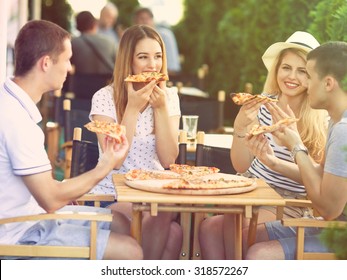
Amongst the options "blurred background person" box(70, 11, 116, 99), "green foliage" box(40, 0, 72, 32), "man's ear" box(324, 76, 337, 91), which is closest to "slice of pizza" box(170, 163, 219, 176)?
"man's ear" box(324, 76, 337, 91)

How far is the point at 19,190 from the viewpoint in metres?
3.91

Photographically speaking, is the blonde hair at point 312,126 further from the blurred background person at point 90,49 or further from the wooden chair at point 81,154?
the blurred background person at point 90,49

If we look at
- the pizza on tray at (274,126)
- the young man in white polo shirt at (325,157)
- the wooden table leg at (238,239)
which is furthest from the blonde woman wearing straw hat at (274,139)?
the young man in white polo shirt at (325,157)

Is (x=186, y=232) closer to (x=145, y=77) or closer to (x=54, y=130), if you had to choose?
(x=145, y=77)

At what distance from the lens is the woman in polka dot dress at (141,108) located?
15.9 ft

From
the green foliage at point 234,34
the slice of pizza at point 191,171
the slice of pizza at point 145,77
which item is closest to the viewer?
the slice of pizza at point 191,171

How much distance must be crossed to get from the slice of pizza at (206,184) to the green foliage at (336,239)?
54 centimetres

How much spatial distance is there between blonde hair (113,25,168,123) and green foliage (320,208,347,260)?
5.64 ft

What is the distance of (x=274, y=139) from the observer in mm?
4965

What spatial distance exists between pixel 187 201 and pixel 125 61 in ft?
4.77

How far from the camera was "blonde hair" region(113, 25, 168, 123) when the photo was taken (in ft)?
16.6

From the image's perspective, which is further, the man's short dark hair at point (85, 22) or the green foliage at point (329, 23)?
the man's short dark hair at point (85, 22)
